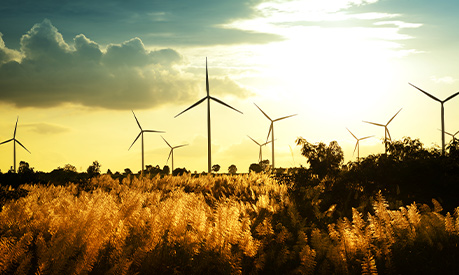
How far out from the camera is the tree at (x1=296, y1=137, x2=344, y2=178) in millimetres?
25266

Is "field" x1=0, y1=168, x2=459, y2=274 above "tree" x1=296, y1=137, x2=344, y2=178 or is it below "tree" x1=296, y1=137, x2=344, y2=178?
below

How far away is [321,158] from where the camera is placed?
25.4 metres

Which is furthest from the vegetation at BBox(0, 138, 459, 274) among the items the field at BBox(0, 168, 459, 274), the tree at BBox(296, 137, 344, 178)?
the tree at BBox(296, 137, 344, 178)

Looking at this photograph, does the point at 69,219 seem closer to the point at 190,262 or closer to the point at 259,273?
the point at 190,262

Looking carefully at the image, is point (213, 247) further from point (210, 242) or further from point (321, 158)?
point (321, 158)

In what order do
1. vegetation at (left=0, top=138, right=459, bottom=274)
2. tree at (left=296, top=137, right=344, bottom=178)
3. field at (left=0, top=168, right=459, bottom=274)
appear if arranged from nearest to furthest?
field at (left=0, top=168, right=459, bottom=274), vegetation at (left=0, top=138, right=459, bottom=274), tree at (left=296, top=137, right=344, bottom=178)

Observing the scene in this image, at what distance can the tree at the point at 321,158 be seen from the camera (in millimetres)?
25266

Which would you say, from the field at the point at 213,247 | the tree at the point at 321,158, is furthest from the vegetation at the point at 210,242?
the tree at the point at 321,158

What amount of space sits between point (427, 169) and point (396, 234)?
1411 centimetres

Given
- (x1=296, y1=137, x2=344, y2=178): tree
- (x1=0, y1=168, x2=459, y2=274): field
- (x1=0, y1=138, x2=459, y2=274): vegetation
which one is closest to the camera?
(x1=0, y1=168, x2=459, y2=274): field

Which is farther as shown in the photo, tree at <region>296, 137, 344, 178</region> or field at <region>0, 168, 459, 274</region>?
tree at <region>296, 137, 344, 178</region>

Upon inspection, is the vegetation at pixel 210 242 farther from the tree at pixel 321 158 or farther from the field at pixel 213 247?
the tree at pixel 321 158

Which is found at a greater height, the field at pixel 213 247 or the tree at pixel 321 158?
the tree at pixel 321 158

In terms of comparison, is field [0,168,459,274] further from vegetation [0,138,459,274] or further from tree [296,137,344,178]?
tree [296,137,344,178]
